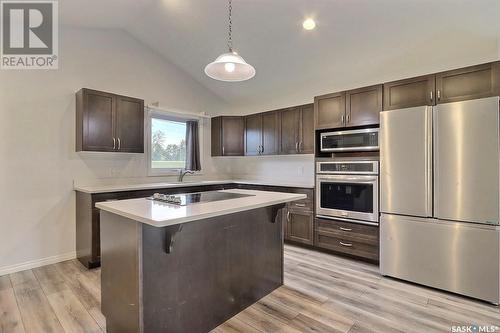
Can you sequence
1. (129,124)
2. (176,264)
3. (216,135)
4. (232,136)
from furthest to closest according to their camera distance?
(216,135), (232,136), (129,124), (176,264)

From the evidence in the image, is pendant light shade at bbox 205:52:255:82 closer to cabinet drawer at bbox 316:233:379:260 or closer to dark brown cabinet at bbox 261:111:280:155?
dark brown cabinet at bbox 261:111:280:155

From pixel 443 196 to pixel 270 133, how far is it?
107 inches

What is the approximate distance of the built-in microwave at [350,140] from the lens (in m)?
3.18

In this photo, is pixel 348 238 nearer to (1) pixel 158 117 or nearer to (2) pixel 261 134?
(2) pixel 261 134

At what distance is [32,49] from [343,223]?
14.9 feet

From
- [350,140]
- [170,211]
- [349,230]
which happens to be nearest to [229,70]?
[170,211]

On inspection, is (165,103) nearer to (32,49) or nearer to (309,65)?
(32,49)

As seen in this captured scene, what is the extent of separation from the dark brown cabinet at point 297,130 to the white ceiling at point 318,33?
451 millimetres

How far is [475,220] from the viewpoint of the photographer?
2377 millimetres

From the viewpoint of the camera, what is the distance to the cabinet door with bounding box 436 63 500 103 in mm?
2402

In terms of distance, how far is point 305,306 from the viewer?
229cm

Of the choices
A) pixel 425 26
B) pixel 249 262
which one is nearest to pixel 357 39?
pixel 425 26

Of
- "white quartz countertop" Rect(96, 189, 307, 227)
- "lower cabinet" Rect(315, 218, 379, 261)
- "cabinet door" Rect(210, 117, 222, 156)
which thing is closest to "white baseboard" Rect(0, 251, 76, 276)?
"white quartz countertop" Rect(96, 189, 307, 227)

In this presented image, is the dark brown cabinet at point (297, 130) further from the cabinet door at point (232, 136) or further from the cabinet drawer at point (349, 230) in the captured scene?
the cabinet drawer at point (349, 230)
